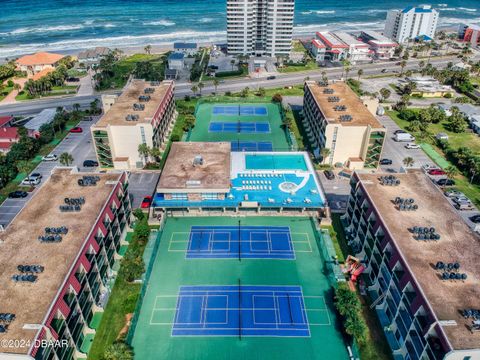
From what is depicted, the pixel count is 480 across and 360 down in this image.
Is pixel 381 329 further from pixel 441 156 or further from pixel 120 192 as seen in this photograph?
pixel 441 156

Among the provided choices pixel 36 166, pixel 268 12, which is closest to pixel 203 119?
pixel 36 166

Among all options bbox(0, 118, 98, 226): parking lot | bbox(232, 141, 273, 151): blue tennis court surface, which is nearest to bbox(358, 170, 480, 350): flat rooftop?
bbox(232, 141, 273, 151): blue tennis court surface

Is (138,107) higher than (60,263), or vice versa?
(138,107)

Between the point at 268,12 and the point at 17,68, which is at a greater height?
the point at 268,12

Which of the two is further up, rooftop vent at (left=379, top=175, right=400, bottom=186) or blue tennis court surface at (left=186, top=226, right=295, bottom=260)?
rooftop vent at (left=379, top=175, right=400, bottom=186)

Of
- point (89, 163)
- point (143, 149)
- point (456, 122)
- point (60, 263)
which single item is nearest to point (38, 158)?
point (89, 163)

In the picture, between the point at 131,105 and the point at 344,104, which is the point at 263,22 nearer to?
the point at 344,104

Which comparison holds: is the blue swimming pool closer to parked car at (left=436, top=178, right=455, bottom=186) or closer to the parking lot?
Answer: parked car at (left=436, top=178, right=455, bottom=186)
